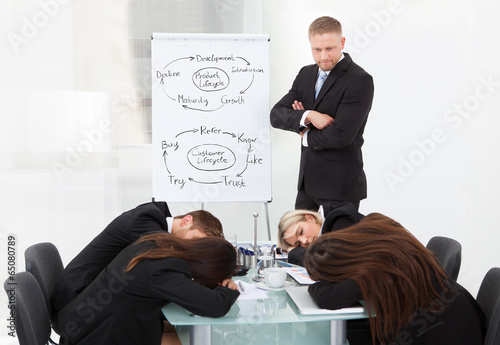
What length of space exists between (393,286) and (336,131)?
4.44ft

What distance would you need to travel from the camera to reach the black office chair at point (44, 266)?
2084 millimetres

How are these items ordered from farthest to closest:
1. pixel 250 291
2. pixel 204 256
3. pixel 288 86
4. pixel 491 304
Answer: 1. pixel 288 86
2. pixel 250 291
3. pixel 491 304
4. pixel 204 256

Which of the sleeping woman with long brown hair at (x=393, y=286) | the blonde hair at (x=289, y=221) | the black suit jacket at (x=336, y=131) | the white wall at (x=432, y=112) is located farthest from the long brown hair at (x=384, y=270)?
the white wall at (x=432, y=112)

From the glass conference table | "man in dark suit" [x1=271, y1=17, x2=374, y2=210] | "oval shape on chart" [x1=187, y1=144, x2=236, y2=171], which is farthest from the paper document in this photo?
"oval shape on chart" [x1=187, y1=144, x2=236, y2=171]

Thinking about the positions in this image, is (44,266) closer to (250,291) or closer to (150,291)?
(150,291)

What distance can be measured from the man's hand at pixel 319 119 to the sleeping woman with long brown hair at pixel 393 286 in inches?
48.6

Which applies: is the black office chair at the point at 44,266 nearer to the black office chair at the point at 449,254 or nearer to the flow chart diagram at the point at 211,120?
the flow chart diagram at the point at 211,120

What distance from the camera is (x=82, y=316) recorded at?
1865 mm

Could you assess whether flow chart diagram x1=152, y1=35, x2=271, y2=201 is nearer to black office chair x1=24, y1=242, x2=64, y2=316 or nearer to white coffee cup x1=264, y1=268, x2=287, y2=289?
black office chair x1=24, y1=242, x2=64, y2=316

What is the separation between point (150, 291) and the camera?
5.74 feet

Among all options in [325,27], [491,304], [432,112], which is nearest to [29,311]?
[491,304]

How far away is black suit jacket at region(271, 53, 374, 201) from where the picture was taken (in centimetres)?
284

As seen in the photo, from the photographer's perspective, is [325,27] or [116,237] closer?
[116,237]

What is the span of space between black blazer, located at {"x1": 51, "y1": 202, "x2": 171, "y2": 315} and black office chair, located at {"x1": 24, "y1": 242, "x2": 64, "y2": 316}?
0.06 meters
